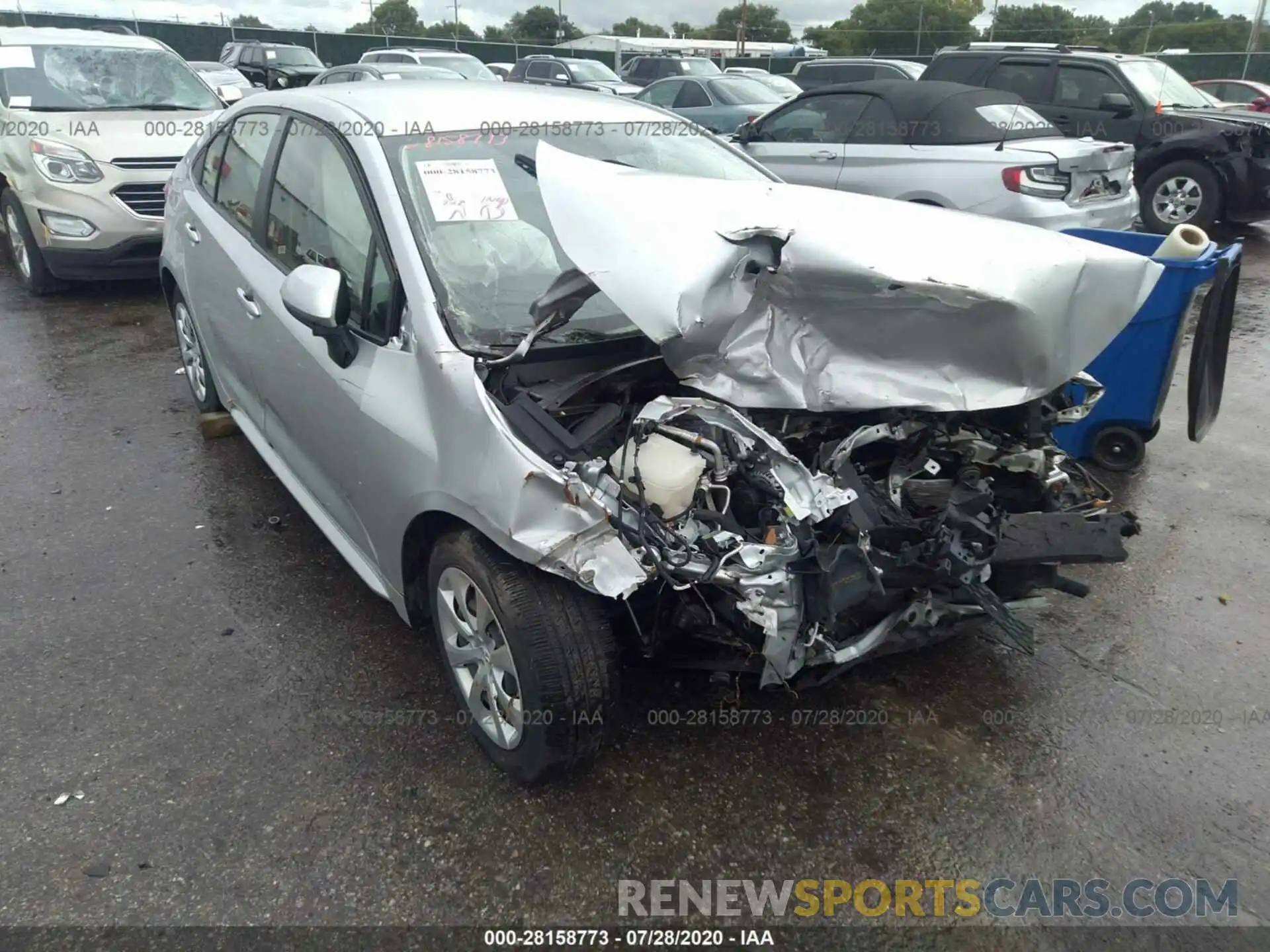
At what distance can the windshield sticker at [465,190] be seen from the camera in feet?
9.25

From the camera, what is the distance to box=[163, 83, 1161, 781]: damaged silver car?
7.39 ft

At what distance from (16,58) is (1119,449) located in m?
8.74

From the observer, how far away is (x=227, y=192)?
3.92 metres

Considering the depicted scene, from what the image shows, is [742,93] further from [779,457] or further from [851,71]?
[779,457]

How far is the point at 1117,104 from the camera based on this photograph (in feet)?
29.2

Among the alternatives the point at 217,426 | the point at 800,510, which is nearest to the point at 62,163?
the point at 217,426

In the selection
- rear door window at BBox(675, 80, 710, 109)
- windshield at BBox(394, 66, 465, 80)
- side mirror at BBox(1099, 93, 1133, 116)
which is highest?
windshield at BBox(394, 66, 465, 80)

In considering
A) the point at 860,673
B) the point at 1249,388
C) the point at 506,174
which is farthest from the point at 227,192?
the point at 1249,388

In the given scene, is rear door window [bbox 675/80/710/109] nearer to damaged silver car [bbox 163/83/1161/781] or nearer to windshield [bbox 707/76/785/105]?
windshield [bbox 707/76/785/105]

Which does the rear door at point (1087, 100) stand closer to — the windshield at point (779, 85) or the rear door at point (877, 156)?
the rear door at point (877, 156)

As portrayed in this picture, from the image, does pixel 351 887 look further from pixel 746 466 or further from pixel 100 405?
pixel 100 405

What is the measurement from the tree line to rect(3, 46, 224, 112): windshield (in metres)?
22.4

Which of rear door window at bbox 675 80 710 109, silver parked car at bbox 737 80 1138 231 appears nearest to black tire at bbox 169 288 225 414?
silver parked car at bbox 737 80 1138 231

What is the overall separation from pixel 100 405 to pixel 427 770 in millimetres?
3695
